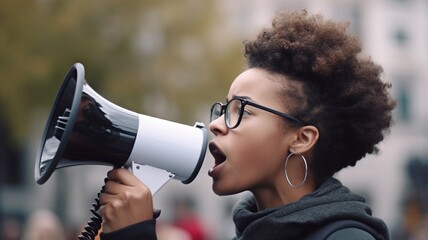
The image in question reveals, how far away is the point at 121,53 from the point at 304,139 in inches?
676

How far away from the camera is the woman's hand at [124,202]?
255 centimetres

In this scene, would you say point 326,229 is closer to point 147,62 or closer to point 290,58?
point 290,58

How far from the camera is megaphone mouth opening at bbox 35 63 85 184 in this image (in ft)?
8.35

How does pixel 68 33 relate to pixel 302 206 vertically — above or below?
below

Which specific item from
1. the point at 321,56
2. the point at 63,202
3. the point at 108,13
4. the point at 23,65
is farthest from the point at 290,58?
the point at 63,202

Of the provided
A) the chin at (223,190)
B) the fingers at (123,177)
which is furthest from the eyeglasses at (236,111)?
the fingers at (123,177)

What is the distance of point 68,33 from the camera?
18.3 meters

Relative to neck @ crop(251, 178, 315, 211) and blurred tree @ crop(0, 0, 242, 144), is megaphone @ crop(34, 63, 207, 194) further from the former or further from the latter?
blurred tree @ crop(0, 0, 242, 144)

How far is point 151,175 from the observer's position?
2689 millimetres

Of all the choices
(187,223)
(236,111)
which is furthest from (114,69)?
(236,111)

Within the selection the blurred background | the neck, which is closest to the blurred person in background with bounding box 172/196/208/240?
the blurred background

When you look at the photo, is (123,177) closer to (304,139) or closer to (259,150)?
(259,150)

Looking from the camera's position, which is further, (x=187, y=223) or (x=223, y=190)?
(x=187, y=223)

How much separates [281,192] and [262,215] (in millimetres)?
102
